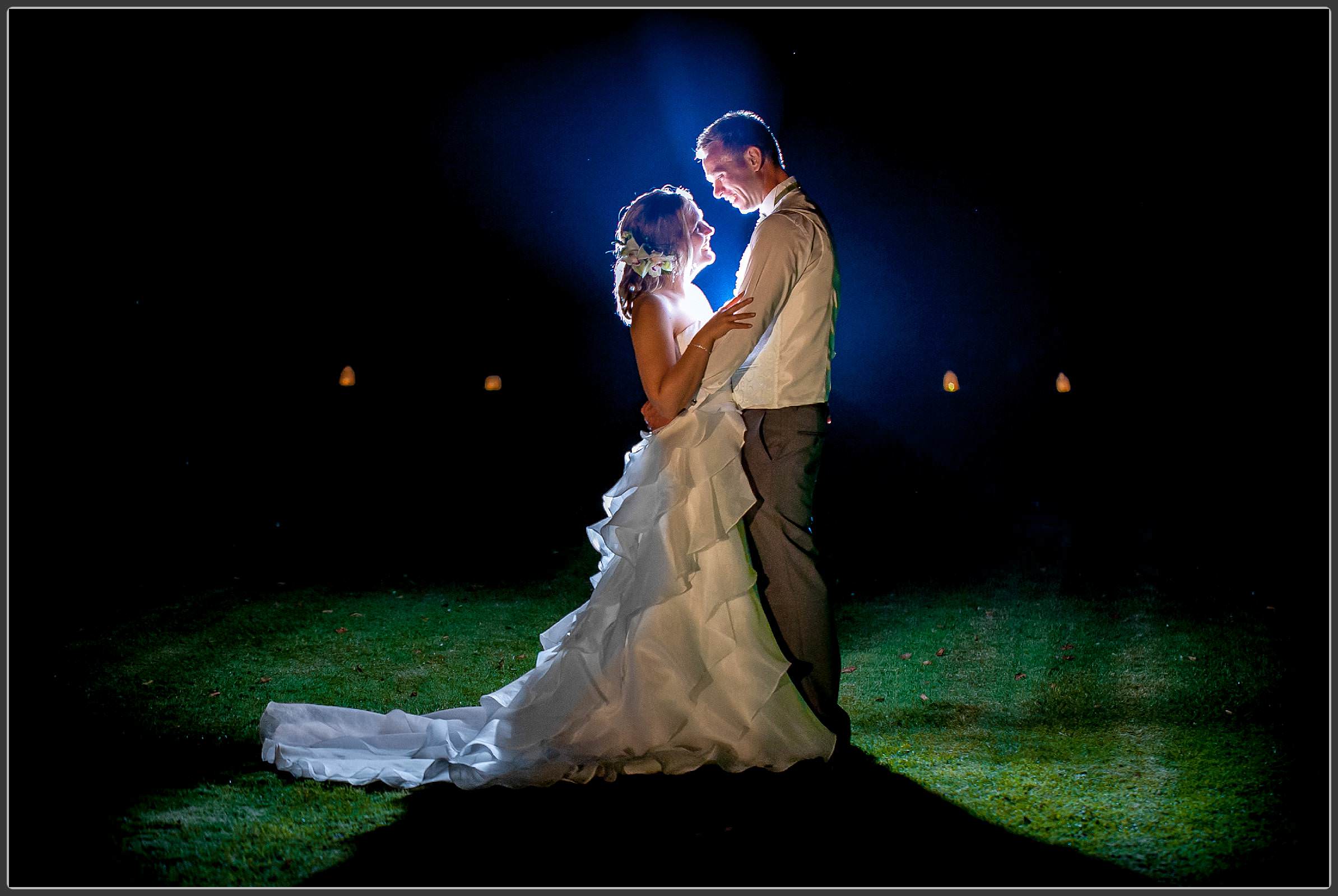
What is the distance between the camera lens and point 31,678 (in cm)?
358

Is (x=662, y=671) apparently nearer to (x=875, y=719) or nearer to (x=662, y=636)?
(x=662, y=636)

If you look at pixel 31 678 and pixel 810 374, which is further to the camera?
pixel 31 678

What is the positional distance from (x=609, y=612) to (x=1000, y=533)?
4.81 m

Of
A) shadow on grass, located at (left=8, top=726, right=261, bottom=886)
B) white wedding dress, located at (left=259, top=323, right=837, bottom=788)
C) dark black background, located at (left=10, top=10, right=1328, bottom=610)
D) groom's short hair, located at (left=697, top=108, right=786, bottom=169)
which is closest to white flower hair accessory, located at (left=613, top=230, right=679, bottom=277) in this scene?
white wedding dress, located at (left=259, top=323, right=837, bottom=788)

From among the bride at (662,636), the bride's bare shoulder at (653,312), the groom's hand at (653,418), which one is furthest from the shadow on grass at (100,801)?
the bride's bare shoulder at (653,312)

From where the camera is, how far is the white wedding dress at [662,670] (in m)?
2.42

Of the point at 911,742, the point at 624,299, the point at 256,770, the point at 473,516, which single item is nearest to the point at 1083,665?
the point at 911,742

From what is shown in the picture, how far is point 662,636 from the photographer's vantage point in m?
2.43

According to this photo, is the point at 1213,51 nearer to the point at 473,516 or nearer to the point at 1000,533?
the point at 1000,533

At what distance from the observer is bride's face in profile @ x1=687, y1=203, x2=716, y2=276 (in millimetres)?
2586

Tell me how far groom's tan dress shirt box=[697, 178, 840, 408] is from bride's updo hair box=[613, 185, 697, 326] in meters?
0.17

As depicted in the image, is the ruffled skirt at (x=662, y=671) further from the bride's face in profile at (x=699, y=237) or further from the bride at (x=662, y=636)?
the bride's face in profile at (x=699, y=237)

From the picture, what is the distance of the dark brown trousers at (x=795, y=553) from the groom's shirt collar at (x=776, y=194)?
1.76 feet

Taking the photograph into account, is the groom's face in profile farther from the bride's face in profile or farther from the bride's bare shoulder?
the bride's bare shoulder
